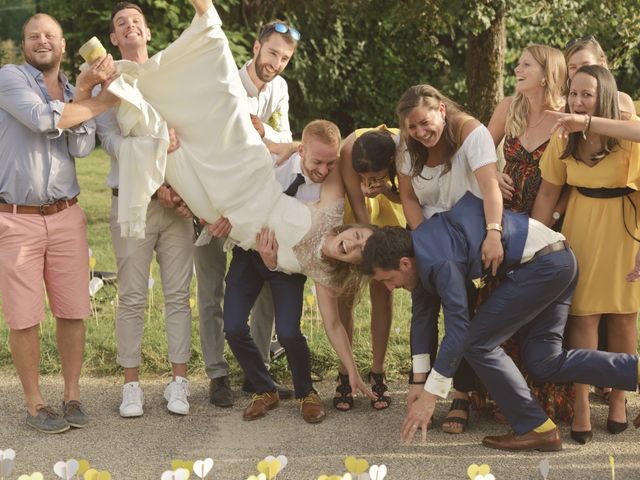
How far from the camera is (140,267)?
516cm

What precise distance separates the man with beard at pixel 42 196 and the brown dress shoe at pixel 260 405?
817 mm

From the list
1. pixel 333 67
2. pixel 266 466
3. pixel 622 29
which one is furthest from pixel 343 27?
pixel 266 466

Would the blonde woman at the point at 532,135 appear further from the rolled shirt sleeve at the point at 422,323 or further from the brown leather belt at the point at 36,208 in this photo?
the brown leather belt at the point at 36,208

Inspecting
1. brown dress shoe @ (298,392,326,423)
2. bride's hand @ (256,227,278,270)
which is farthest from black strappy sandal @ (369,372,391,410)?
bride's hand @ (256,227,278,270)

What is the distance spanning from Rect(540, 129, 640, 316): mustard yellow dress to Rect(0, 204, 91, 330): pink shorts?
233 cm

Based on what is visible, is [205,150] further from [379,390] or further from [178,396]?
[379,390]

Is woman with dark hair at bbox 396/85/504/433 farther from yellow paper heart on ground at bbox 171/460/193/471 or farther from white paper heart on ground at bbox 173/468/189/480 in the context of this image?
white paper heart on ground at bbox 173/468/189/480

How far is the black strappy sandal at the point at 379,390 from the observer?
5.21 m

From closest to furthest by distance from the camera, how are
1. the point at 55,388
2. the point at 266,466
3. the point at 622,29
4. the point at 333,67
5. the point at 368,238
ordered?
the point at 266,466, the point at 368,238, the point at 55,388, the point at 622,29, the point at 333,67

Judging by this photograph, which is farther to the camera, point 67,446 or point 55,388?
point 55,388

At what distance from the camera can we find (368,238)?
15.0ft

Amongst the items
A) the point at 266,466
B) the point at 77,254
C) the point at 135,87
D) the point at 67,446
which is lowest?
the point at 67,446

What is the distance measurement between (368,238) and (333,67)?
1130cm

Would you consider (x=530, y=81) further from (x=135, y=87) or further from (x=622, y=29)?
(x=622, y=29)
